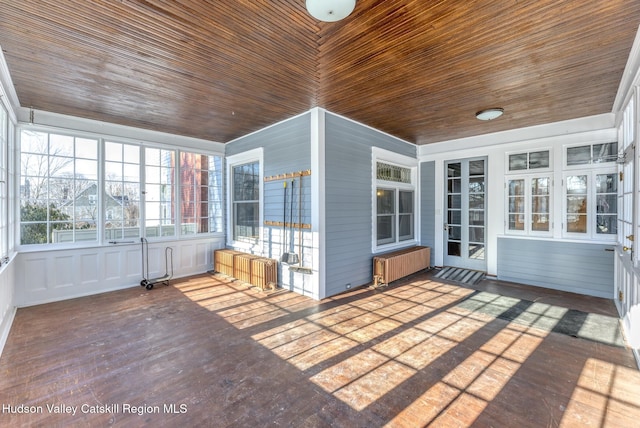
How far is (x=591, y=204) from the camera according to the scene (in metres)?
4.71

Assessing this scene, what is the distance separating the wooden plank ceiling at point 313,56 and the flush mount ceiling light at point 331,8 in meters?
0.19

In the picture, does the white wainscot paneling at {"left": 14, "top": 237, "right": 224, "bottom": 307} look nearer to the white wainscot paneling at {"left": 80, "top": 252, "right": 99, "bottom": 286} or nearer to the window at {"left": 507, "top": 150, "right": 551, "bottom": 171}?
the white wainscot paneling at {"left": 80, "top": 252, "right": 99, "bottom": 286}

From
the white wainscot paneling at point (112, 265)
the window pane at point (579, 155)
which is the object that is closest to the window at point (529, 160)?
the window pane at point (579, 155)

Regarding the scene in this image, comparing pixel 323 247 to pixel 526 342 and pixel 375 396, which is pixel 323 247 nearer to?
pixel 375 396

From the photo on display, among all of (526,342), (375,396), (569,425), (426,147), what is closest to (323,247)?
(375,396)

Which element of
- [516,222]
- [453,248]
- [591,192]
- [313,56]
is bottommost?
[453,248]

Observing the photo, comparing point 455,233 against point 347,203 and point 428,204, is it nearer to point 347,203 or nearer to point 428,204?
point 428,204

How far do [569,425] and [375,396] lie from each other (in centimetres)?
131

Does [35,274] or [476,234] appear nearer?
[35,274]

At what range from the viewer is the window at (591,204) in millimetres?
4555

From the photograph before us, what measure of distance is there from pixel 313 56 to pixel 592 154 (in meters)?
5.11

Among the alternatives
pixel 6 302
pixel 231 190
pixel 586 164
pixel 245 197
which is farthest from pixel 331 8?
pixel 586 164

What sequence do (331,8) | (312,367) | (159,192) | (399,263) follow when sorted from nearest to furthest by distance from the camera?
(331,8) < (312,367) < (399,263) < (159,192)

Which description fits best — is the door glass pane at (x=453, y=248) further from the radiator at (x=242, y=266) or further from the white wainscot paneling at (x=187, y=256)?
the white wainscot paneling at (x=187, y=256)
